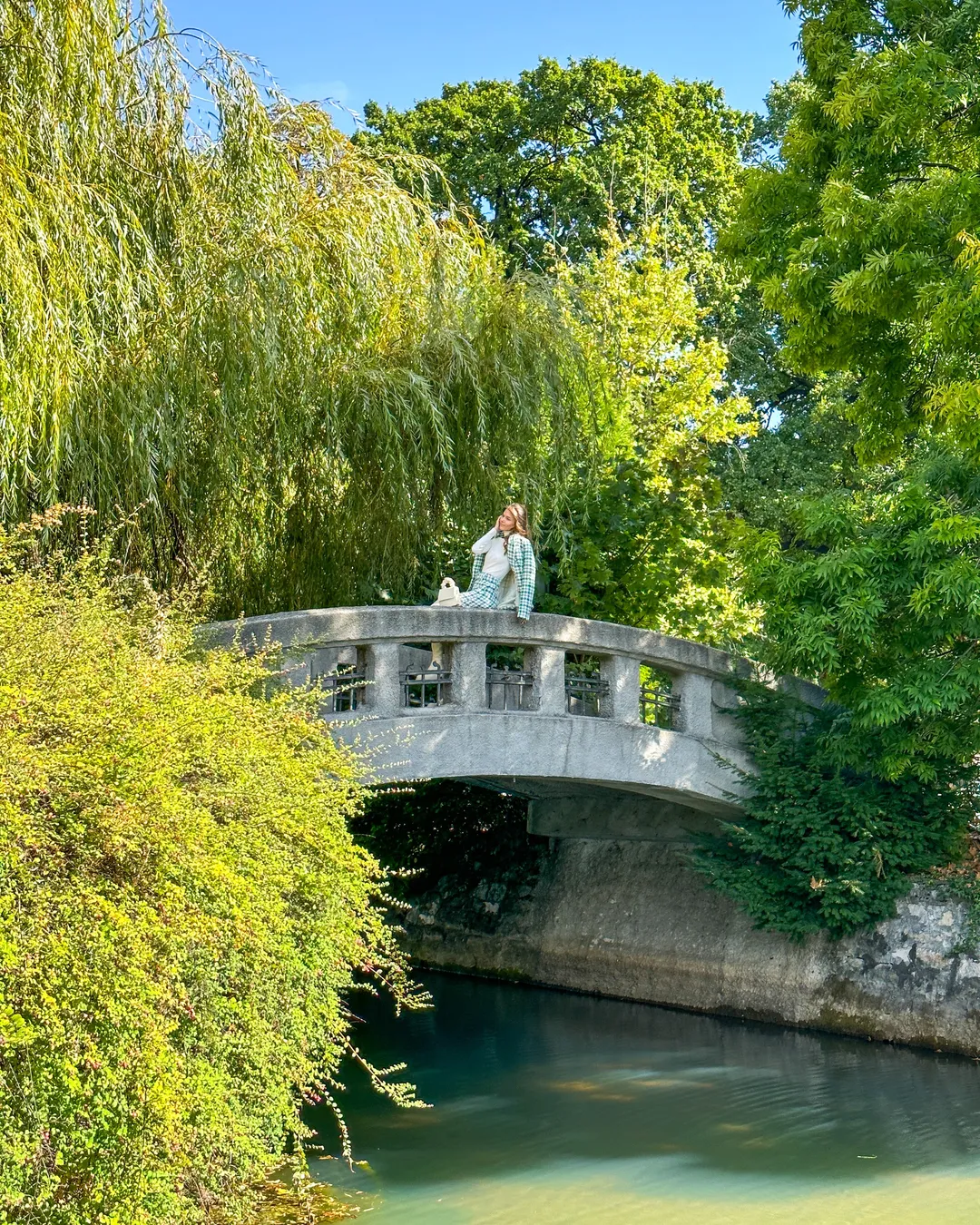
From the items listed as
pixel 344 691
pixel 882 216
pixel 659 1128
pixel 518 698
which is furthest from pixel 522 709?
pixel 882 216

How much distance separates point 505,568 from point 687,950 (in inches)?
174

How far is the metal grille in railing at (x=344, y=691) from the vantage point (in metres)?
9.18

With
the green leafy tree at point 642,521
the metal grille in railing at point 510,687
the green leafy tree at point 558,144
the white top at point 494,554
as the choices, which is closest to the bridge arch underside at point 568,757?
the metal grille in railing at point 510,687

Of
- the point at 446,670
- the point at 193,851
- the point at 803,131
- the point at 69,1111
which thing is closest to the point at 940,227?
the point at 803,131

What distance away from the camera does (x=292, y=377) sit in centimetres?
952

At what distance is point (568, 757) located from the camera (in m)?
10.4

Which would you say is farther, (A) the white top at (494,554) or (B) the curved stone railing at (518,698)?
(A) the white top at (494,554)

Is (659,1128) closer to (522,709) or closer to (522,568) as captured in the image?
(522,709)

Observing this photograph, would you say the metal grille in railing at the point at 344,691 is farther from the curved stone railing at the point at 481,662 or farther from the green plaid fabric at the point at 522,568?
the green plaid fabric at the point at 522,568

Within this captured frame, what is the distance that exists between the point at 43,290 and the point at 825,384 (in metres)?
16.5

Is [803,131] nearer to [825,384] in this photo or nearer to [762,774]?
[762,774]

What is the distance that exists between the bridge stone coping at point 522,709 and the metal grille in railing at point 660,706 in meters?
0.04

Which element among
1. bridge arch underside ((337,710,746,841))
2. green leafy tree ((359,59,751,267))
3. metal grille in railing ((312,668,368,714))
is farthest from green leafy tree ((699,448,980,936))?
green leafy tree ((359,59,751,267))

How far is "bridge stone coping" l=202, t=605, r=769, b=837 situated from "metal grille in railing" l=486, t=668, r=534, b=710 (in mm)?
62
